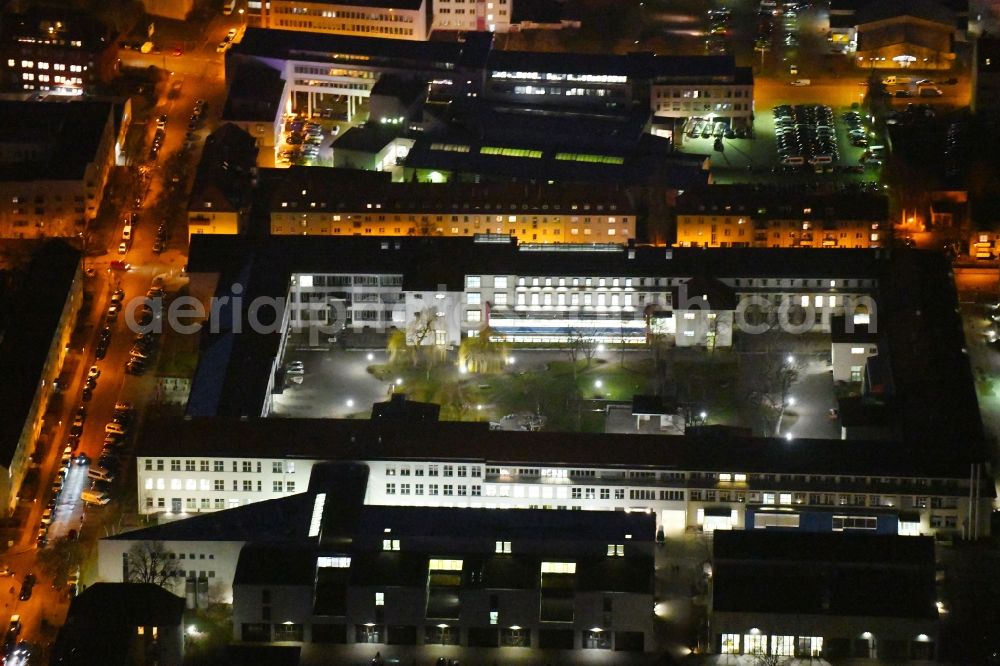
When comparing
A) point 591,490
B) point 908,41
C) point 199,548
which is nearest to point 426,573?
point 199,548

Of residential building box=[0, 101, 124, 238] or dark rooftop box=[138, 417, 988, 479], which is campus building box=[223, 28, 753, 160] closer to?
residential building box=[0, 101, 124, 238]

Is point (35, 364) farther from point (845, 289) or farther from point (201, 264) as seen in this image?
point (845, 289)

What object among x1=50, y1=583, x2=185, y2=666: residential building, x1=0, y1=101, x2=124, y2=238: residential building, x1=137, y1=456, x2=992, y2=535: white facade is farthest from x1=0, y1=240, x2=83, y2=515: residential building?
x1=50, y1=583, x2=185, y2=666: residential building

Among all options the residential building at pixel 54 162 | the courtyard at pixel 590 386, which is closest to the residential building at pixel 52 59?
the residential building at pixel 54 162

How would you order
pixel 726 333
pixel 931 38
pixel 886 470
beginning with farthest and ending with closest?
pixel 931 38, pixel 726 333, pixel 886 470

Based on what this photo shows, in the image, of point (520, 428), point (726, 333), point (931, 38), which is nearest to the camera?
point (520, 428)

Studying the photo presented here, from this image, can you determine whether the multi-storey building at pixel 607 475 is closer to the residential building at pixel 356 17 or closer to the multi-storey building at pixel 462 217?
the multi-storey building at pixel 462 217

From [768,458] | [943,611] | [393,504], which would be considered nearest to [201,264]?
[393,504]
